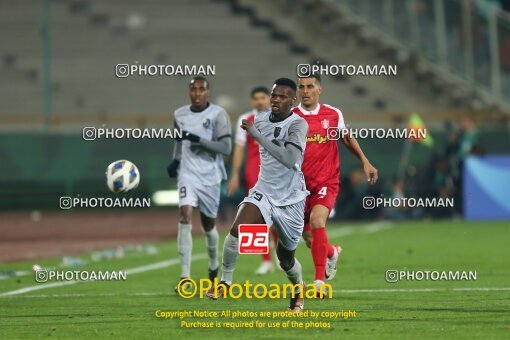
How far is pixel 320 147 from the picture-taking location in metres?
13.0

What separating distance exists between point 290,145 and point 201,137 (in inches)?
140

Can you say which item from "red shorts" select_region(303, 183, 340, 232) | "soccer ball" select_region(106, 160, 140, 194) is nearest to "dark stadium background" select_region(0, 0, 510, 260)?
"soccer ball" select_region(106, 160, 140, 194)

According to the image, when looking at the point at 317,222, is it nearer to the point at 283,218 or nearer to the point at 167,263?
the point at 283,218

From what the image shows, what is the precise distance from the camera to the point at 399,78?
129 ft

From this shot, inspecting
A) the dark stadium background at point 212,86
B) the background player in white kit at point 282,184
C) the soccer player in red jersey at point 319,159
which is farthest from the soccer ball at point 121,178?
the dark stadium background at point 212,86

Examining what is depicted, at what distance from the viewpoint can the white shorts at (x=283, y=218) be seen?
36.6ft

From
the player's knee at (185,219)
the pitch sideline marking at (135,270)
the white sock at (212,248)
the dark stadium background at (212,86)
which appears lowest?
the pitch sideline marking at (135,270)

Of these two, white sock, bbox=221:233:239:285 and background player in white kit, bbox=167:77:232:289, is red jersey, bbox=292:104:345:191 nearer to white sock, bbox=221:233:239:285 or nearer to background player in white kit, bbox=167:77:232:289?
background player in white kit, bbox=167:77:232:289

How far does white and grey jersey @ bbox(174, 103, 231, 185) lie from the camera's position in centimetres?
1439

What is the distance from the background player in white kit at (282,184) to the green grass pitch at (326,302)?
0.67 meters

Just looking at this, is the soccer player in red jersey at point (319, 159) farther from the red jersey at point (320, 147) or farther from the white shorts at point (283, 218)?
the white shorts at point (283, 218)

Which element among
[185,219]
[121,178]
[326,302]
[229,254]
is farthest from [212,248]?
[229,254]

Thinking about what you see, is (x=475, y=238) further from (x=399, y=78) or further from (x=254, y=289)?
(x=399, y=78)

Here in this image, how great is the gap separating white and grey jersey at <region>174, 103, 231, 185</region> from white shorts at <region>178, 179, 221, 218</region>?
0.19ft
